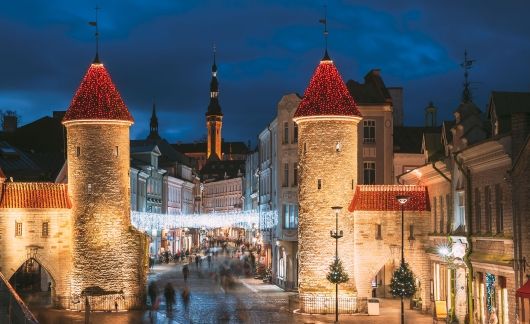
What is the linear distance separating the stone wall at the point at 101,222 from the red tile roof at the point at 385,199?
11260 millimetres

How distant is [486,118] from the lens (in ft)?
141

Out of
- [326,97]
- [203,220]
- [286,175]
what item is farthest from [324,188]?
[203,220]

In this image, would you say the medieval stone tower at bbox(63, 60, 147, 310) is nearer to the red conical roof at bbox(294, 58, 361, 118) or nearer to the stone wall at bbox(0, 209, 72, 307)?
the stone wall at bbox(0, 209, 72, 307)

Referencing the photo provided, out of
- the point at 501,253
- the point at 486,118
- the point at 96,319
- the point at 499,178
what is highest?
the point at 486,118

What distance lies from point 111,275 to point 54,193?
199 inches

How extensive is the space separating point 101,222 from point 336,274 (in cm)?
1231

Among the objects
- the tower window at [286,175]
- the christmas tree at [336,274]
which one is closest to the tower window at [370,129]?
the tower window at [286,175]

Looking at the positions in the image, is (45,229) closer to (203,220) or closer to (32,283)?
(32,283)

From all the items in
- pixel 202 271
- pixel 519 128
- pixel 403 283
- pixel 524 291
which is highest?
pixel 519 128

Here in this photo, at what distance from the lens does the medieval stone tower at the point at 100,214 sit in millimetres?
50594

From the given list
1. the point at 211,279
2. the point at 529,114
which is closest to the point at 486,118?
the point at 529,114

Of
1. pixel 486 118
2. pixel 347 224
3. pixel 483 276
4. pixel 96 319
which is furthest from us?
pixel 347 224

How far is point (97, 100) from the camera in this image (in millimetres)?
51625

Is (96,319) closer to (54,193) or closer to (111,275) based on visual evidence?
(111,275)
